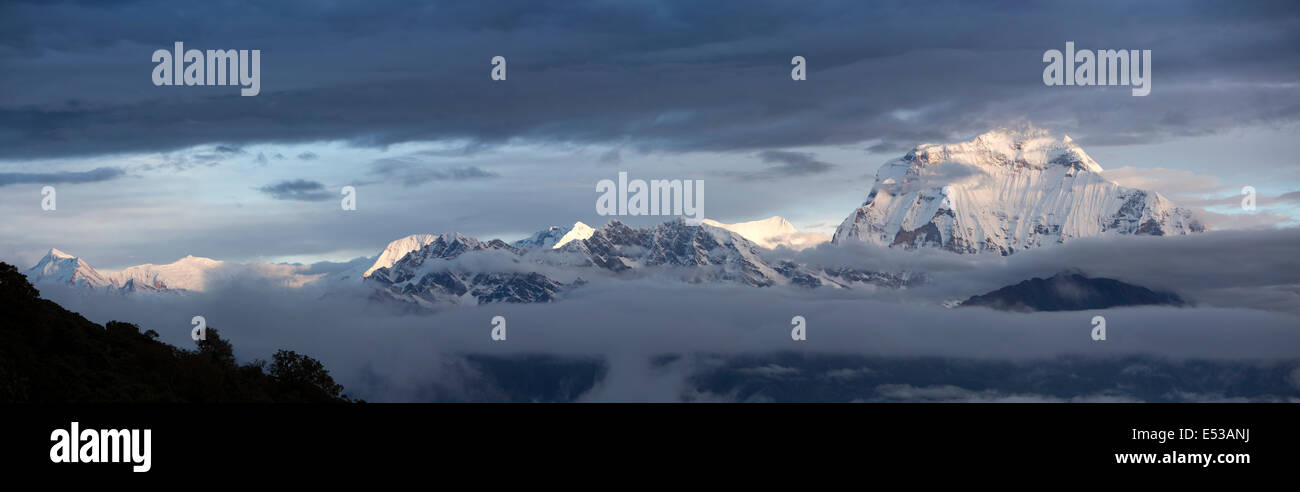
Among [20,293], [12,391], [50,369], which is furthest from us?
[20,293]

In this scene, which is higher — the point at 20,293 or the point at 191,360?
the point at 20,293
